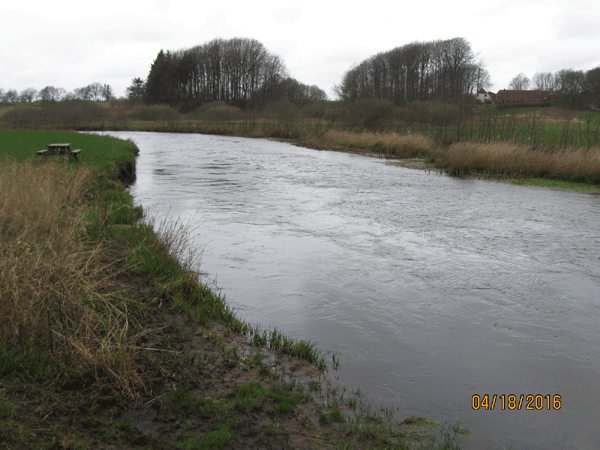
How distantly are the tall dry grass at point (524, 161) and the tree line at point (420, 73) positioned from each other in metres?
37.9

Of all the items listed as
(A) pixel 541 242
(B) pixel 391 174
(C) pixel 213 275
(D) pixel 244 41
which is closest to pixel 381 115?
(B) pixel 391 174

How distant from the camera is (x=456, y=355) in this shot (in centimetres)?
532

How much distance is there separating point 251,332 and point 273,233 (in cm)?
494

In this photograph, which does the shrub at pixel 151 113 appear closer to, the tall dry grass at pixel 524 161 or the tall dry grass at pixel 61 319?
the tall dry grass at pixel 524 161

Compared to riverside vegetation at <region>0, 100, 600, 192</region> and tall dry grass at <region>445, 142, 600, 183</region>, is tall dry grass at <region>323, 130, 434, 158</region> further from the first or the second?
tall dry grass at <region>445, 142, 600, 183</region>

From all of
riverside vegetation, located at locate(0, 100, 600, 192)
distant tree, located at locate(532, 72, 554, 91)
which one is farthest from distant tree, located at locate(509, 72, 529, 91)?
riverside vegetation, located at locate(0, 100, 600, 192)

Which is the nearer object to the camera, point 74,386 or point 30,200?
point 74,386

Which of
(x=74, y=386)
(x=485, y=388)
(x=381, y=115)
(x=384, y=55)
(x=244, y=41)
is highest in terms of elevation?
(x=244, y=41)

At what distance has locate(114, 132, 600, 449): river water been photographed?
4590 millimetres

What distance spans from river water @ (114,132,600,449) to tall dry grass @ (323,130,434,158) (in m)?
12.7

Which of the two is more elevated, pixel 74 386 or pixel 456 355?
pixel 74 386

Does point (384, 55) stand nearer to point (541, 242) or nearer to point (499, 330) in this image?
point (541, 242)

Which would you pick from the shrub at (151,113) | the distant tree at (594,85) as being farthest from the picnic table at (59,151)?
the shrub at (151,113)
